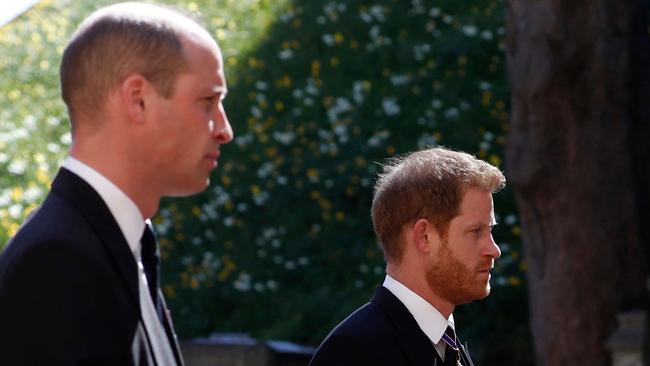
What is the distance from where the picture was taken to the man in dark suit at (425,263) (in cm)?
326

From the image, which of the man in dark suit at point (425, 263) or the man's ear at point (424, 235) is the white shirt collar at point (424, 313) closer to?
the man in dark suit at point (425, 263)

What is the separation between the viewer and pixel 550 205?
25.9ft

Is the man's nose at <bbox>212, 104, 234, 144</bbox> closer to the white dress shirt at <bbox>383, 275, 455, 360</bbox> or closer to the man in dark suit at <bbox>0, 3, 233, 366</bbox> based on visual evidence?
the man in dark suit at <bbox>0, 3, 233, 366</bbox>

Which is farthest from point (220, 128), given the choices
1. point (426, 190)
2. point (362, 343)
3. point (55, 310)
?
point (426, 190)

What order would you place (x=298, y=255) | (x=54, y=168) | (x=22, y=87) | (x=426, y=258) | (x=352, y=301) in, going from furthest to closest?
(x=22, y=87) < (x=54, y=168) < (x=298, y=255) < (x=352, y=301) < (x=426, y=258)

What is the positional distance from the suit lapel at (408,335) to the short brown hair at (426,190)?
0.14 metres

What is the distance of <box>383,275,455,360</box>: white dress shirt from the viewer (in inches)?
130

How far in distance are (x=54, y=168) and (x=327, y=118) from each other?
2682mm

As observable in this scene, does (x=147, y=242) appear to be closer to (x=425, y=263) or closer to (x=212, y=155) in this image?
(x=212, y=155)

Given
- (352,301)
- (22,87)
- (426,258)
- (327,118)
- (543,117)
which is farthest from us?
(22,87)

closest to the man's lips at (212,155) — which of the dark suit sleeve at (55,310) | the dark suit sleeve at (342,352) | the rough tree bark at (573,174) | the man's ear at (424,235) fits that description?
the dark suit sleeve at (55,310)

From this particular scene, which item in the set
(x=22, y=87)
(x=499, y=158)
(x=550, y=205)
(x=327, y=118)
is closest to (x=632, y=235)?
(x=550, y=205)

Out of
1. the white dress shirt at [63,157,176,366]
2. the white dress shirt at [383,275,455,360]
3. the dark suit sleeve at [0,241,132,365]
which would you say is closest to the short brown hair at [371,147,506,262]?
the white dress shirt at [383,275,455,360]

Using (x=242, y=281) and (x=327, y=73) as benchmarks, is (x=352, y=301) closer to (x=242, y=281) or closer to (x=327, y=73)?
(x=242, y=281)
